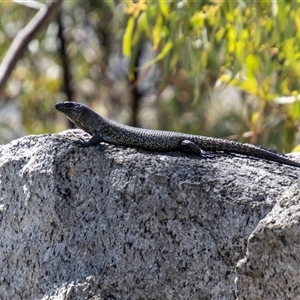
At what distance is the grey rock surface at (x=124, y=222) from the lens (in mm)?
3746

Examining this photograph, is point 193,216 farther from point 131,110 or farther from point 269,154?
point 131,110

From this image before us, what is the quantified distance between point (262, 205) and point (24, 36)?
468 cm

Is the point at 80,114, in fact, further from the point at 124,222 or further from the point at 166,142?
the point at 124,222

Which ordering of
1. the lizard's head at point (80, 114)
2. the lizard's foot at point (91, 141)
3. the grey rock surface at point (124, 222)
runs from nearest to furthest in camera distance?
the grey rock surface at point (124, 222), the lizard's foot at point (91, 141), the lizard's head at point (80, 114)

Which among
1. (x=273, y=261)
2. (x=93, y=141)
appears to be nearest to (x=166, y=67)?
(x=93, y=141)

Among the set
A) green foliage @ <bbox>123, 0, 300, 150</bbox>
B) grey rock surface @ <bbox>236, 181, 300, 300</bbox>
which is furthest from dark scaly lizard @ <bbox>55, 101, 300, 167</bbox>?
green foliage @ <bbox>123, 0, 300, 150</bbox>

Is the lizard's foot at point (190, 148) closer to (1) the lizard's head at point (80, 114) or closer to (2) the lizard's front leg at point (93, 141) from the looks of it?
(2) the lizard's front leg at point (93, 141)

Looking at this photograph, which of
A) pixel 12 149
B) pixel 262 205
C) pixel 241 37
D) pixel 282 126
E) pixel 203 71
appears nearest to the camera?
pixel 262 205

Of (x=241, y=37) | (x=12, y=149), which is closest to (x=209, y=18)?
(x=241, y=37)

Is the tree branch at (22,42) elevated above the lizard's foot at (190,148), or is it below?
below

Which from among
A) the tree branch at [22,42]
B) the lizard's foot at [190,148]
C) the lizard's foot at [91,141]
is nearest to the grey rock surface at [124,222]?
the lizard's foot at [91,141]

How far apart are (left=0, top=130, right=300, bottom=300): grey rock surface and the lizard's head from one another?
0.87 metres

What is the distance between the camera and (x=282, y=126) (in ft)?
31.4

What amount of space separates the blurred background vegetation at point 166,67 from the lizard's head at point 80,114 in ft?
7.64
